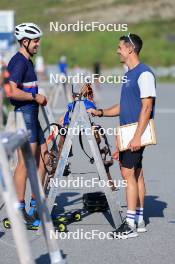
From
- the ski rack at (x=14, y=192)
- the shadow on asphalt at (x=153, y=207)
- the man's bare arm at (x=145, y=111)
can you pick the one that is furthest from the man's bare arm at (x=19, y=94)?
the ski rack at (x=14, y=192)

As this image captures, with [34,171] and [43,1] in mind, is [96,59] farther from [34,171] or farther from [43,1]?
[34,171]

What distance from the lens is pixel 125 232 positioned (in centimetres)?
1001

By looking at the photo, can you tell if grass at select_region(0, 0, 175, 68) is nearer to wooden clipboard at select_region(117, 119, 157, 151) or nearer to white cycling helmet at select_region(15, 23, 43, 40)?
white cycling helmet at select_region(15, 23, 43, 40)

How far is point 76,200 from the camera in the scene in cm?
1231

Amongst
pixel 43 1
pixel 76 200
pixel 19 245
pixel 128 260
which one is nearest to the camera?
pixel 19 245

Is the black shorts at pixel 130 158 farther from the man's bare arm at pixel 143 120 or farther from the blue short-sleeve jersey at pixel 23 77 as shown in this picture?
the blue short-sleeve jersey at pixel 23 77

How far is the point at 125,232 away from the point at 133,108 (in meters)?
1.21

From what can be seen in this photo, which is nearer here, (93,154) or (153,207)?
(93,154)

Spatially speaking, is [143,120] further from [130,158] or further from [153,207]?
[153,207]

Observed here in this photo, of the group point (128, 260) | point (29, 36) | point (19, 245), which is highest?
point (29, 36)

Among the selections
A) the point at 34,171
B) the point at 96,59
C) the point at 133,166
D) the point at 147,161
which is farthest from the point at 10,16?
the point at 96,59

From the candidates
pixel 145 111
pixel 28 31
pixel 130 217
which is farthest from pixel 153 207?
pixel 28 31

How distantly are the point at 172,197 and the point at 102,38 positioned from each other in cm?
7369

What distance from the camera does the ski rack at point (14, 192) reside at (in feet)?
22.0
